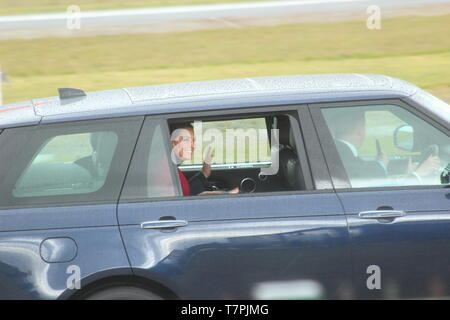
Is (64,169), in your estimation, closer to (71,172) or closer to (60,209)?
(71,172)

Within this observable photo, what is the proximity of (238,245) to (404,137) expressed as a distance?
146 centimetres

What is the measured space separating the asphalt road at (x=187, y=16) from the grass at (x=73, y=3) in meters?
1.33

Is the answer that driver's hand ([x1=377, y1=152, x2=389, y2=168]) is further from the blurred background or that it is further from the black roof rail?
the blurred background

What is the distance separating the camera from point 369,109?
4.57m

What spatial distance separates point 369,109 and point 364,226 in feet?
2.26

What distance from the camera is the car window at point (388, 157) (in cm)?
456

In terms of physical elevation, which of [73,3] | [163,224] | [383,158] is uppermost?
[73,3]

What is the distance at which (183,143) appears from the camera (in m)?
4.75

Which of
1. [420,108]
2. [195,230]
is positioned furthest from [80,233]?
[420,108]

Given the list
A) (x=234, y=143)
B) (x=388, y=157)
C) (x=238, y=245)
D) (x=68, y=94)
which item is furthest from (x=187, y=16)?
(x=238, y=245)

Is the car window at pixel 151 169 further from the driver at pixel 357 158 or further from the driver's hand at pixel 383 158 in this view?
the driver's hand at pixel 383 158

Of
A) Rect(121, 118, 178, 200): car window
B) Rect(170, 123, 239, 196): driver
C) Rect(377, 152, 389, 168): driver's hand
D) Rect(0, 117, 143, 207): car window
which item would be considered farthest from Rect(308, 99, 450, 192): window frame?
Rect(0, 117, 143, 207): car window

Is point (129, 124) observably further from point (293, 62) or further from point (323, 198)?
point (293, 62)

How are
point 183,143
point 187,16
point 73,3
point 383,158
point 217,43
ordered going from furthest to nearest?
point 73,3 → point 187,16 → point 217,43 → point 383,158 → point 183,143
